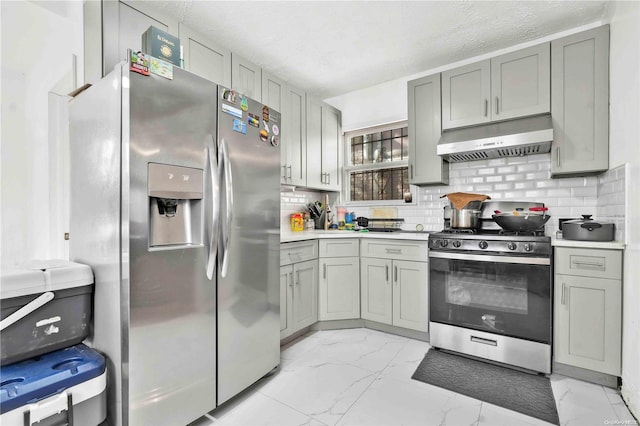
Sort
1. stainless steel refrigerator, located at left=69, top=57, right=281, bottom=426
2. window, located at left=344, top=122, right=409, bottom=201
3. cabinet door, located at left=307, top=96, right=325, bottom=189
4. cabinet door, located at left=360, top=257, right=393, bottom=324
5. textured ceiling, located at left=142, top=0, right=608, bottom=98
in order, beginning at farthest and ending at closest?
window, located at left=344, top=122, right=409, bottom=201 → cabinet door, located at left=307, top=96, right=325, bottom=189 → cabinet door, located at left=360, top=257, right=393, bottom=324 → textured ceiling, located at left=142, top=0, right=608, bottom=98 → stainless steel refrigerator, located at left=69, top=57, right=281, bottom=426

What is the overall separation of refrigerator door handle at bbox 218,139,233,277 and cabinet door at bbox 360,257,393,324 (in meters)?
1.62

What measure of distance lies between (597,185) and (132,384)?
3501 mm

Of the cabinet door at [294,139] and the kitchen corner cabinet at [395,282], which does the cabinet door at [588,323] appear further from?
the cabinet door at [294,139]

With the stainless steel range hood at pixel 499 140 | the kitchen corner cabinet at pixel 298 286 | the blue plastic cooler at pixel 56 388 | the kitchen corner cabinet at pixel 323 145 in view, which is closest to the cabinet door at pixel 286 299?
the kitchen corner cabinet at pixel 298 286

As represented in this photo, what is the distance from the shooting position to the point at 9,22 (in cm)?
188

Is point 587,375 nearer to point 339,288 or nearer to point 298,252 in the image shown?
point 339,288

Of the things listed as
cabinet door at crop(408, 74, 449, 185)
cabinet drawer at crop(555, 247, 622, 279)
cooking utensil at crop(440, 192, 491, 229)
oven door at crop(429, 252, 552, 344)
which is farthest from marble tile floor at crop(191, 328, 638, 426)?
cabinet door at crop(408, 74, 449, 185)

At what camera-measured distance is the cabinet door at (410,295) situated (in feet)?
8.86

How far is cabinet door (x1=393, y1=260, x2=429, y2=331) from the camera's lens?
270cm

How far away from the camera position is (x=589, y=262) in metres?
2.04

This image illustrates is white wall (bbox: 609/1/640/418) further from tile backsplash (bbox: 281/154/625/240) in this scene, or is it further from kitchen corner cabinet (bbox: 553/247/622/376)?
tile backsplash (bbox: 281/154/625/240)

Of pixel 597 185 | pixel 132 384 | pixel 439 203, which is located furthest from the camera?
pixel 439 203

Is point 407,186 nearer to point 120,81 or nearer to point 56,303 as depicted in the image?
point 120,81

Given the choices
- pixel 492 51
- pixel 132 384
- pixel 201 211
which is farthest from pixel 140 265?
pixel 492 51
